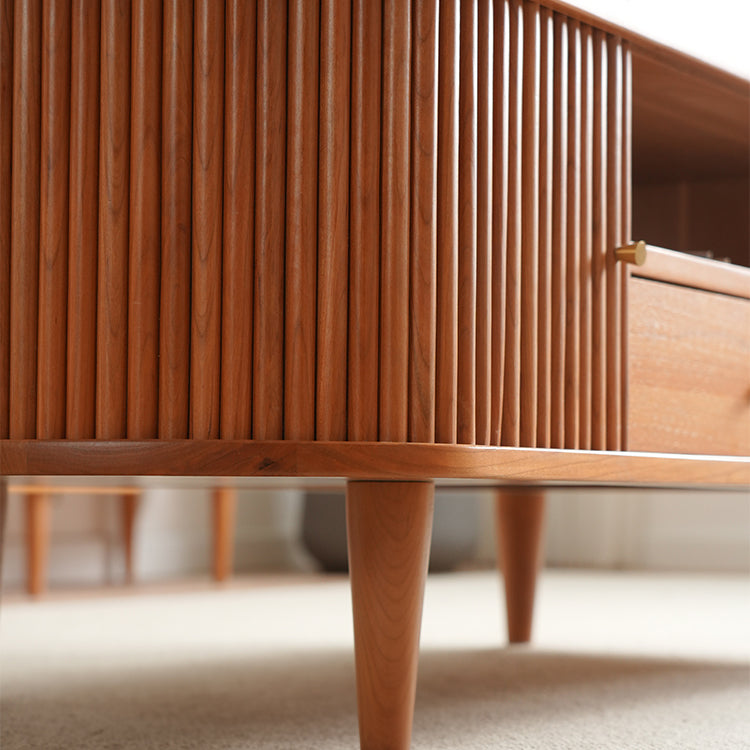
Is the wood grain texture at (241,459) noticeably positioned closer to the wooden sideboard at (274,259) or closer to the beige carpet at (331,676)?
the wooden sideboard at (274,259)

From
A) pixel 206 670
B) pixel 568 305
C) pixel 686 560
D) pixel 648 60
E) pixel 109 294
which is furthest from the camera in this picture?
pixel 686 560

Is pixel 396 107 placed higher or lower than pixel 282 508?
higher

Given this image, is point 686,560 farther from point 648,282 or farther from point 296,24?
point 296,24

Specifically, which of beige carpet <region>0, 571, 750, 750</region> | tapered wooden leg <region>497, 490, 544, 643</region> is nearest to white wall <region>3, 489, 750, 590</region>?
beige carpet <region>0, 571, 750, 750</region>

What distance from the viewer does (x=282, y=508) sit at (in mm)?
2506

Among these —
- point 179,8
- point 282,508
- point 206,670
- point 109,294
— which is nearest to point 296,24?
point 179,8

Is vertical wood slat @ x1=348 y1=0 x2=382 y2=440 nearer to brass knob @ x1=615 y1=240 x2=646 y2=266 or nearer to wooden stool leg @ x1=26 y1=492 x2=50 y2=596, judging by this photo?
brass knob @ x1=615 y1=240 x2=646 y2=266

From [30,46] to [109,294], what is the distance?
0.15 metres

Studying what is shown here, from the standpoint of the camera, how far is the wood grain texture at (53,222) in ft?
2.11

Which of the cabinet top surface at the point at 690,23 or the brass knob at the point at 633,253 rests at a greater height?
the cabinet top surface at the point at 690,23

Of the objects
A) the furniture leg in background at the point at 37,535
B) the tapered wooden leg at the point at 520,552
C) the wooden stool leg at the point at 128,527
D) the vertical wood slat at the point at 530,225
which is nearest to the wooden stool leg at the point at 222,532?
the wooden stool leg at the point at 128,527

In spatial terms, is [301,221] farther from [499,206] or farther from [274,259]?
[499,206]

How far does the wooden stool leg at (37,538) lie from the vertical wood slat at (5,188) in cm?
115

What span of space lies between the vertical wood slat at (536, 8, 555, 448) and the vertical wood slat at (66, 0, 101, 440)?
0.28 metres
